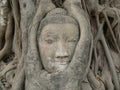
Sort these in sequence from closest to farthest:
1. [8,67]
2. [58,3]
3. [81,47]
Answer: [81,47], [58,3], [8,67]

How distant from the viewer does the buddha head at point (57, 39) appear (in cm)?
155

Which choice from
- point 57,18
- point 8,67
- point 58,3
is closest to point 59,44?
point 57,18

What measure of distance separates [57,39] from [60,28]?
0.19ft

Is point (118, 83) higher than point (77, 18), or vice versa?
point (77, 18)

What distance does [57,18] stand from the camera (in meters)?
1.56

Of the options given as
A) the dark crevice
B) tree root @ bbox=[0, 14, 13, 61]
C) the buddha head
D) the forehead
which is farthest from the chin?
tree root @ bbox=[0, 14, 13, 61]

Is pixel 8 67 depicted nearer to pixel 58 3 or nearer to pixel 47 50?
pixel 47 50

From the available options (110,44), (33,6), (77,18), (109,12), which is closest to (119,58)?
(110,44)

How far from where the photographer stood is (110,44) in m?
1.95

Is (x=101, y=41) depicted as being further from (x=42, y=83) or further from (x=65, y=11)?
(x=42, y=83)

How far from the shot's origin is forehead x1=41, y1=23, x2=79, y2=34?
60.8 inches

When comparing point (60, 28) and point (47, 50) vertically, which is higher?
point (60, 28)

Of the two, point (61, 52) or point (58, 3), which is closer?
point (61, 52)

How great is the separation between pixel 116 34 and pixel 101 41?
0.16 metres
